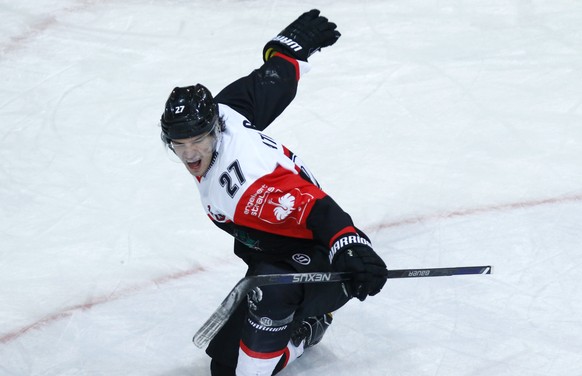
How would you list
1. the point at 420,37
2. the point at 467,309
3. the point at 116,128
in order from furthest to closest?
1. the point at 420,37
2. the point at 116,128
3. the point at 467,309

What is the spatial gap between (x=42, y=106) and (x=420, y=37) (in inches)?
88.9

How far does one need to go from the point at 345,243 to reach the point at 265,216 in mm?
296

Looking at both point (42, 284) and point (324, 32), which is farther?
point (42, 284)

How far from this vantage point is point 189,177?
4797mm

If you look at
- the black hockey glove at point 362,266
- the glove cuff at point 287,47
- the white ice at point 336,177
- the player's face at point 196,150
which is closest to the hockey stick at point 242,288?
the black hockey glove at point 362,266

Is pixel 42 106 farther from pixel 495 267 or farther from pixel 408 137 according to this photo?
pixel 495 267

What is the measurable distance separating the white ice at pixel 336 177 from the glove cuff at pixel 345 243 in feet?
2.34

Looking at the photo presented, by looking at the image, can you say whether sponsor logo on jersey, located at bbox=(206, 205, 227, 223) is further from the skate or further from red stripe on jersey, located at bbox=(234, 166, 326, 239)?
the skate

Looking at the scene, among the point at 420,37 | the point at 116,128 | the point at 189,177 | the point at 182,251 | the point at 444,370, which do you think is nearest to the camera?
the point at 444,370

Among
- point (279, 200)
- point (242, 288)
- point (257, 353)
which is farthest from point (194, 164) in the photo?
point (257, 353)

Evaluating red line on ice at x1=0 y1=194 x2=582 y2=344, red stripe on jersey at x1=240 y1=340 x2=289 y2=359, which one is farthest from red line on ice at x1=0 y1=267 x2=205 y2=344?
red stripe on jersey at x1=240 y1=340 x2=289 y2=359

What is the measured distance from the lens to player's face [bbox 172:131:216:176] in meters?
3.12

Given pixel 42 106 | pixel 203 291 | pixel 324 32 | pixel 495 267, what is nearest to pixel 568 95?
pixel 495 267

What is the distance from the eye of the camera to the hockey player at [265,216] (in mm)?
3104
